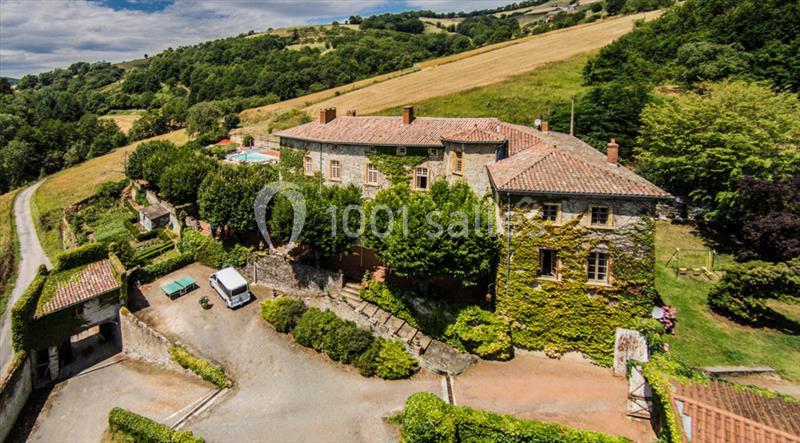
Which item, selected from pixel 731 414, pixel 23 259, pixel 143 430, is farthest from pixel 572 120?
pixel 23 259

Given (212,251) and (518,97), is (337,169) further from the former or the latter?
(518,97)

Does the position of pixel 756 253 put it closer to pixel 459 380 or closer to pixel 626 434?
pixel 626 434

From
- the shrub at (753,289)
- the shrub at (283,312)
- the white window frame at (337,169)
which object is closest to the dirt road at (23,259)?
the shrub at (283,312)

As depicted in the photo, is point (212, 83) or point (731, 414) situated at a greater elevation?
point (212, 83)

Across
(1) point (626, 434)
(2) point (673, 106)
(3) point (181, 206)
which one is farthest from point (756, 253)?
(3) point (181, 206)

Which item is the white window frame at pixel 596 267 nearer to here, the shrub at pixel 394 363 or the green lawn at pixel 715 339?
the green lawn at pixel 715 339

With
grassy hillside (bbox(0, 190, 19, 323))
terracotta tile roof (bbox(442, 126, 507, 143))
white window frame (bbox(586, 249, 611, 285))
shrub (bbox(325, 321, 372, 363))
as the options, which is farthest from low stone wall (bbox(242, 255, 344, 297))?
grassy hillside (bbox(0, 190, 19, 323))

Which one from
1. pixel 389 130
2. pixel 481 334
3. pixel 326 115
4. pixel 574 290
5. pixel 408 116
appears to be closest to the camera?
pixel 574 290
